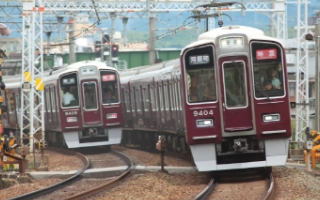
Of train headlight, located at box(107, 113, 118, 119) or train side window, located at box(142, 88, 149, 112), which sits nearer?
train headlight, located at box(107, 113, 118, 119)

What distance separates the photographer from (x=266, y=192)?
1174cm

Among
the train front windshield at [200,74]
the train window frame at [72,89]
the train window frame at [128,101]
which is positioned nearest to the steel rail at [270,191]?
the train front windshield at [200,74]

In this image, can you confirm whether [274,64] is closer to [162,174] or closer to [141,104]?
[162,174]

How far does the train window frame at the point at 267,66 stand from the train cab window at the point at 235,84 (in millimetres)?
186

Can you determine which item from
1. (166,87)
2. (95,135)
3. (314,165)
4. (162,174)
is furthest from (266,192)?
(95,135)

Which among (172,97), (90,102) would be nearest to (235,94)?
(172,97)

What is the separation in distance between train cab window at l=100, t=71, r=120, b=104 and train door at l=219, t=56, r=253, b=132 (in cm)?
1036

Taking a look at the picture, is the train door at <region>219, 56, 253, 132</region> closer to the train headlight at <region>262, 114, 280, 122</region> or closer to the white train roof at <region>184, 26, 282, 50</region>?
the train headlight at <region>262, 114, 280, 122</region>

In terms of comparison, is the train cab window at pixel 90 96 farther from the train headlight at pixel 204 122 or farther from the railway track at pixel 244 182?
the train headlight at pixel 204 122

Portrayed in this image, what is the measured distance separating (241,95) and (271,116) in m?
0.59

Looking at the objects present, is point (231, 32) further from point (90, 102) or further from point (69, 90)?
point (69, 90)

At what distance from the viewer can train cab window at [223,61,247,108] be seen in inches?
527

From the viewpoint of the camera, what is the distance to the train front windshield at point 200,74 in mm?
13500

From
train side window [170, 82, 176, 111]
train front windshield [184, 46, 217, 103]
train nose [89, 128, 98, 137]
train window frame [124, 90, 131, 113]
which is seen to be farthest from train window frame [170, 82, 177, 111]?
train window frame [124, 90, 131, 113]
